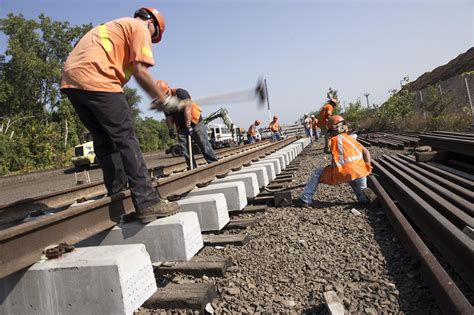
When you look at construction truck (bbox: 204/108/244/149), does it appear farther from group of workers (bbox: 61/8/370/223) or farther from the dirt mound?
group of workers (bbox: 61/8/370/223)

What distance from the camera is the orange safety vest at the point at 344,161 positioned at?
5.13 metres

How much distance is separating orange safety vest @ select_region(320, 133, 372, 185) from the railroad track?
0.40m

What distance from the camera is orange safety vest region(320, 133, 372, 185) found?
16.8ft

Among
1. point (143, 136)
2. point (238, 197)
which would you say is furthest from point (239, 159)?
point (143, 136)

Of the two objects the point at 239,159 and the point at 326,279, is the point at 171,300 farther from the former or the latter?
the point at 239,159

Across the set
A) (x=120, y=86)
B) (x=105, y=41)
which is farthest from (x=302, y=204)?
(x=105, y=41)

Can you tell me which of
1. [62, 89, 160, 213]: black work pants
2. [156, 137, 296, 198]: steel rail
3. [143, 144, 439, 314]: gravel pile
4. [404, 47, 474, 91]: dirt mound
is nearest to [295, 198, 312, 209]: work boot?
[143, 144, 439, 314]: gravel pile

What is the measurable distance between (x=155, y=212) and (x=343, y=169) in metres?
3.07

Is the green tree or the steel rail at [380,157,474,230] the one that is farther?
the green tree

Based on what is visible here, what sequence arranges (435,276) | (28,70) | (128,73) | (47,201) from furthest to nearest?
(28,70) → (47,201) → (128,73) → (435,276)

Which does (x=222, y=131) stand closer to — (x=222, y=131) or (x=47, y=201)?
(x=222, y=131)

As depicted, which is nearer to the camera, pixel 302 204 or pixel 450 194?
pixel 450 194

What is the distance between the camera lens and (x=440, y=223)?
10.0 feet

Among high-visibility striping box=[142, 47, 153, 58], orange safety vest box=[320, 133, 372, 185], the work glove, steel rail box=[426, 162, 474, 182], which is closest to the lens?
high-visibility striping box=[142, 47, 153, 58]
